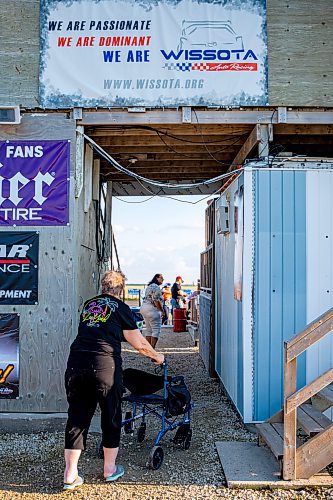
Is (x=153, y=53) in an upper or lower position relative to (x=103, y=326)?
upper

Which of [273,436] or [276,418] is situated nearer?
[273,436]

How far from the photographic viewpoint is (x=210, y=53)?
688 cm

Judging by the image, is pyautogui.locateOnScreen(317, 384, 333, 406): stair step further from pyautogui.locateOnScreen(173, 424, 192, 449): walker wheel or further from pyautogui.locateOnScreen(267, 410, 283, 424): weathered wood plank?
pyautogui.locateOnScreen(173, 424, 192, 449): walker wheel

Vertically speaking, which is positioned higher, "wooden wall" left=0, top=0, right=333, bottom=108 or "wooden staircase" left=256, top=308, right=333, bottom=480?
"wooden wall" left=0, top=0, right=333, bottom=108

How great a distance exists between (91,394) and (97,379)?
0.18 m

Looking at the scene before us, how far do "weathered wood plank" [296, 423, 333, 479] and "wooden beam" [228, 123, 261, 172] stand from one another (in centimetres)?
357

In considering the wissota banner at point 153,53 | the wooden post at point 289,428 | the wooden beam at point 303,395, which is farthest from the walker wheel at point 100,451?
the wissota banner at point 153,53

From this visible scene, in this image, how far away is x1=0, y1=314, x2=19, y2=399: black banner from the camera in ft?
22.0

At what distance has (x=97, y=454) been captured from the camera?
213 inches

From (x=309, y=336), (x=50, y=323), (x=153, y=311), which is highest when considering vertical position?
(x=309, y=336)

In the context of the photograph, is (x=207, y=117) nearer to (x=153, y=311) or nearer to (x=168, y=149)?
(x=168, y=149)

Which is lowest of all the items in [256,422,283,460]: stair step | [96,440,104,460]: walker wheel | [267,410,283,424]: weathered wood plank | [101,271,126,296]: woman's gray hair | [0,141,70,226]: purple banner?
[96,440,104,460]: walker wheel

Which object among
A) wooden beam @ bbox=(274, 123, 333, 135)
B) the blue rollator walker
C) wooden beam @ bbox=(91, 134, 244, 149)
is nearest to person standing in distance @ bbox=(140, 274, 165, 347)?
wooden beam @ bbox=(91, 134, 244, 149)

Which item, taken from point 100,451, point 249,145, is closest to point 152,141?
point 249,145
